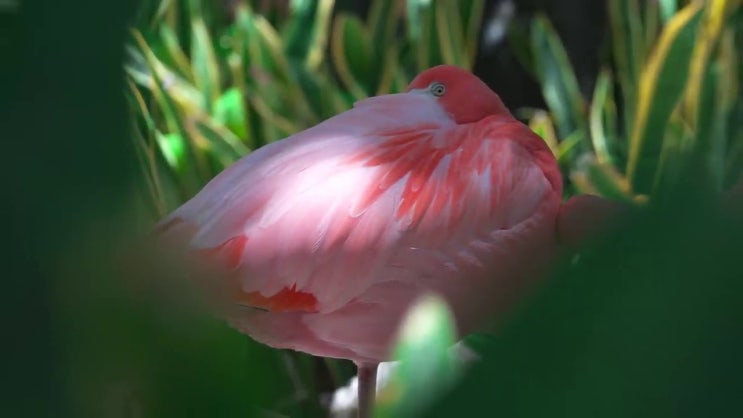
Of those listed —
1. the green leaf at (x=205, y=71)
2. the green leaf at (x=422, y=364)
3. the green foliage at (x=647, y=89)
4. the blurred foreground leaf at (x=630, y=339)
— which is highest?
the blurred foreground leaf at (x=630, y=339)

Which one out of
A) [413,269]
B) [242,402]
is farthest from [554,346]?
[413,269]

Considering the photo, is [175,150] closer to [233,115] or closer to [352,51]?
[233,115]

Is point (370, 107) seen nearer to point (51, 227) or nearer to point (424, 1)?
point (51, 227)

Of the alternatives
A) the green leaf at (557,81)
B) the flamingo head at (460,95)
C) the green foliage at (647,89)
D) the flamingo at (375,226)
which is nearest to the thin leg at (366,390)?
the flamingo at (375,226)

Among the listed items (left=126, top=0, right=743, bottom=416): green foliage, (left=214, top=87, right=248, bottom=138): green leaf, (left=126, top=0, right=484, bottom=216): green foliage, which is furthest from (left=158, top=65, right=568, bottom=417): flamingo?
(left=214, top=87, right=248, bottom=138): green leaf

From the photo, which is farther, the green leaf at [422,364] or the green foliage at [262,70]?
the green foliage at [262,70]

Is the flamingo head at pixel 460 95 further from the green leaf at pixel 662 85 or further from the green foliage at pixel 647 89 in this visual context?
the green leaf at pixel 662 85

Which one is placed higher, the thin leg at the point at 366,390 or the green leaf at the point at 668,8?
the thin leg at the point at 366,390
